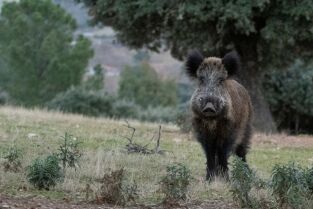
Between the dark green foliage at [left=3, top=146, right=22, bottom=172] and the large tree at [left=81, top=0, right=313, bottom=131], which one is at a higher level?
the large tree at [left=81, top=0, right=313, bottom=131]

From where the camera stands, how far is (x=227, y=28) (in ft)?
77.4

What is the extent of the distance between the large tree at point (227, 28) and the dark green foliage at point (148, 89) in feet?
144

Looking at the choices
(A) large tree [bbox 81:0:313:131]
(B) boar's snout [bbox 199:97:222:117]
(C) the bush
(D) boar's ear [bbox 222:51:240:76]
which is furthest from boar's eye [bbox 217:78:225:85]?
(C) the bush

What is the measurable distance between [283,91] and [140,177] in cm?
2760

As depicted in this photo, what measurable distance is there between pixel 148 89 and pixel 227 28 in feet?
169

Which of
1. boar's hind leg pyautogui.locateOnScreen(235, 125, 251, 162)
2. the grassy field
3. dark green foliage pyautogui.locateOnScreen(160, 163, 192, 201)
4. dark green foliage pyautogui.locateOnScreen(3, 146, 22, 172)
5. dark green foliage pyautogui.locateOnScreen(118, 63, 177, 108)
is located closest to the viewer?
dark green foliage pyautogui.locateOnScreen(160, 163, 192, 201)

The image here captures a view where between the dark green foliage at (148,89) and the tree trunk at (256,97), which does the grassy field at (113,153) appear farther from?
the dark green foliage at (148,89)

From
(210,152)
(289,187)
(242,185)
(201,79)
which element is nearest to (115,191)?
(242,185)

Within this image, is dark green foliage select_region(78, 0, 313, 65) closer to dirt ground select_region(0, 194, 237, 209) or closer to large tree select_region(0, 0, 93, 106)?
dirt ground select_region(0, 194, 237, 209)

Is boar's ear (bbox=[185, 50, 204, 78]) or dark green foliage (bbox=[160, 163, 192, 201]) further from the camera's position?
boar's ear (bbox=[185, 50, 204, 78])

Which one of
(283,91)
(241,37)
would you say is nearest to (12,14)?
(283,91)

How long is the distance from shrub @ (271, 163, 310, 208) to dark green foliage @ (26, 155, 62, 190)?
2.83m

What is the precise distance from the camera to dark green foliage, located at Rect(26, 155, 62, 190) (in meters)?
8.97

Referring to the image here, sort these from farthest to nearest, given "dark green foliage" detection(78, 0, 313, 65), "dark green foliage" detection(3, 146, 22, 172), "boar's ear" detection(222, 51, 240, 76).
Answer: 1. "dark green foliage" detection(78, 0, 313, 65)
2. "boar's ear" detection(222, 51, 240, 76)
3. "dark green foliage" detection(3, 146, 22, 172)
